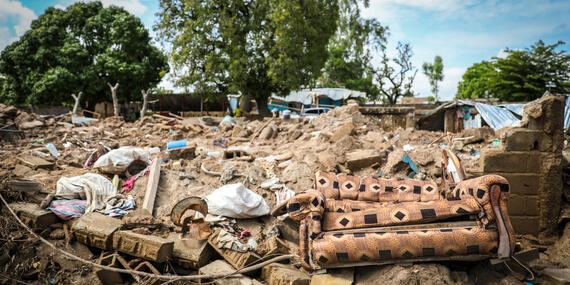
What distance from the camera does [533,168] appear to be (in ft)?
15.5

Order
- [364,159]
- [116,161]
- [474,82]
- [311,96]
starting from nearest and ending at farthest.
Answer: [116,161] → [364,159] → [311,96] → [474,82]

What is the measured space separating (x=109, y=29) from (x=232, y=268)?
21.5 m

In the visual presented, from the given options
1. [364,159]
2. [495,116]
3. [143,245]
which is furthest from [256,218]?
[495,116]

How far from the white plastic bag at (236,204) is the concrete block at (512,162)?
3512mm

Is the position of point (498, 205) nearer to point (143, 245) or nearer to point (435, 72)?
point (143, 245)

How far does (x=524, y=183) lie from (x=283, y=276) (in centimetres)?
401

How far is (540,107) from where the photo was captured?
15.1ft

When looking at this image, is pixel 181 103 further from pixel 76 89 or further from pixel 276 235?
pixel 276 235

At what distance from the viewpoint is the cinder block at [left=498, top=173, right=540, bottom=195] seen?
475 cm

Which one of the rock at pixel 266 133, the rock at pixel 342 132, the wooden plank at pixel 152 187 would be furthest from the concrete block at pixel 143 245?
the rock at pixel 266 133

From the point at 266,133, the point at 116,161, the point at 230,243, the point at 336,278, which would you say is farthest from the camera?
the point at 266,133

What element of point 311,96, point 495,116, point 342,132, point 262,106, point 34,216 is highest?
point 311,96

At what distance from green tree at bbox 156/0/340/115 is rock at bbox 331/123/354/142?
251 inches

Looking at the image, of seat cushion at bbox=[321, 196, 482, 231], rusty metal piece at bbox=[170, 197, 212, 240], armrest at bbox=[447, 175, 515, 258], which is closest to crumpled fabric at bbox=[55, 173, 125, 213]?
rusty metal piece at bbox=[170, 197, 212, 240]
